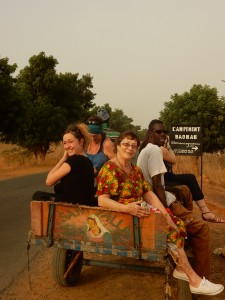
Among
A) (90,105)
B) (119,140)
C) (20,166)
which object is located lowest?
(20,166)

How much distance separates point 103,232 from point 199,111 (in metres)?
29.1

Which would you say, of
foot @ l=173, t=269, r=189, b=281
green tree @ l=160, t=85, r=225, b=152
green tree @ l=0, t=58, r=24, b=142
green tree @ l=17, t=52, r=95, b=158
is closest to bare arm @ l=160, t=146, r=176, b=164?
foot @ l=173, t=269, r=189, b=281

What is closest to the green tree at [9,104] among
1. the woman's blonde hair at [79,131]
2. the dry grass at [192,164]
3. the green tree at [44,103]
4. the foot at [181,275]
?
the dry grass at [192,164]

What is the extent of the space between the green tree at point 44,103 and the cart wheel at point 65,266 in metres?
22.2

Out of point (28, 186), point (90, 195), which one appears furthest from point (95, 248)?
point (28, 186)

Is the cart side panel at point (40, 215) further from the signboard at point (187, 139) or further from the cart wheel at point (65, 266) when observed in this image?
the signboard at point (187, 139)

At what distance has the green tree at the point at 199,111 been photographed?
2470cm

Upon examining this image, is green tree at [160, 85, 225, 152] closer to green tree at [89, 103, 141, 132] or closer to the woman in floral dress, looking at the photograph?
the woman in floral dress

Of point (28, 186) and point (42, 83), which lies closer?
point (28, 186)

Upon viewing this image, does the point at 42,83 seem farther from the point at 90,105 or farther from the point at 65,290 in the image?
the point at 65,290

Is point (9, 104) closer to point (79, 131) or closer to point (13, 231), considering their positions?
point (13, 231)

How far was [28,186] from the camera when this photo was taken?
15.0m

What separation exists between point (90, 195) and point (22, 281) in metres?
1.68

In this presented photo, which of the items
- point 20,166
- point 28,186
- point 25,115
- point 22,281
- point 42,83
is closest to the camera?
point 22,281
